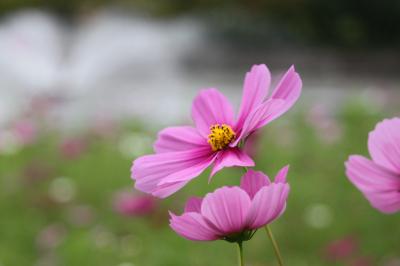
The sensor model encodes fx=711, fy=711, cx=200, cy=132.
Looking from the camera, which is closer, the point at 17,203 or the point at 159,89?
the point at 17,203

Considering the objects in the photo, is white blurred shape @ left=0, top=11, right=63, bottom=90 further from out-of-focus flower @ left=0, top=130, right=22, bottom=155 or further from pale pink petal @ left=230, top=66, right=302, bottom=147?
pale pink petal @ left=230, top=66, right=302, bottom=147

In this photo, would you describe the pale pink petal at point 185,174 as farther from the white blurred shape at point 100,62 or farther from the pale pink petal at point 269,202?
the white blurred shape at point 100,62

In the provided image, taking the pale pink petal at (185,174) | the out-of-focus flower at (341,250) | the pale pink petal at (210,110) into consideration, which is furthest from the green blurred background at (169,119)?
the pale pink petal at (185,174)

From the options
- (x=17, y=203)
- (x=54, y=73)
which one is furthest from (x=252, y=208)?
(x=54, y=73)

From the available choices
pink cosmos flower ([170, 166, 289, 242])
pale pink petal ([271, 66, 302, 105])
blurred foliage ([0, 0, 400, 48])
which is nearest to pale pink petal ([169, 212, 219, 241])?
pink cosmos flower ([170, 166, 289, 242])

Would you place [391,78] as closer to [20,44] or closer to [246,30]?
[246,30]
